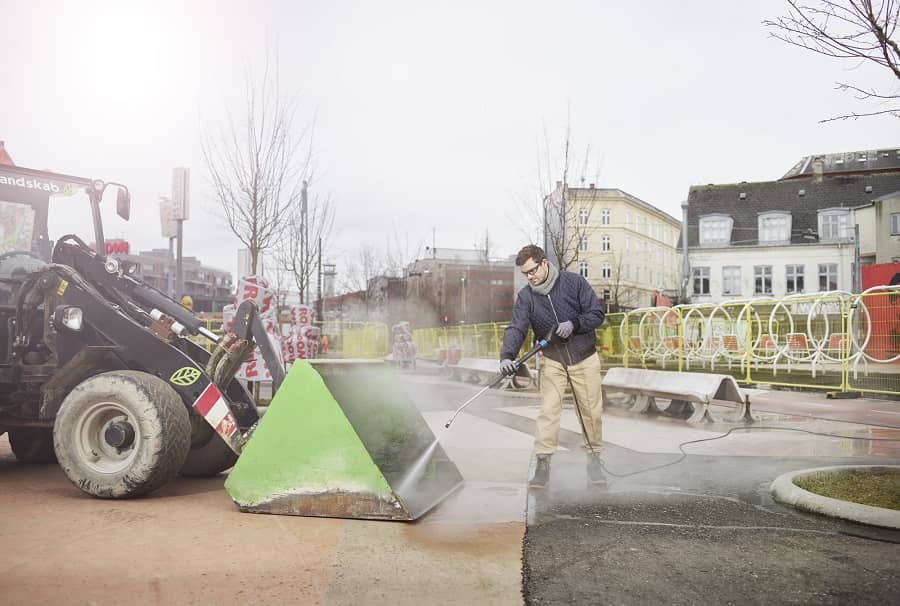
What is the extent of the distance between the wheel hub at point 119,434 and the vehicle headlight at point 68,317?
35.9 inches

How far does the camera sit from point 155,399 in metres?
5.02

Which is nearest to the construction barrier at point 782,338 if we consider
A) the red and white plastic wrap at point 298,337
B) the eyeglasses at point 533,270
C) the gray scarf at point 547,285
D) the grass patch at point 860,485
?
the red and white plastic wrap at point 298,337

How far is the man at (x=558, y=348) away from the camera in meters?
5.66

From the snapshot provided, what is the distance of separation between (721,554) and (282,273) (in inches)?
1063

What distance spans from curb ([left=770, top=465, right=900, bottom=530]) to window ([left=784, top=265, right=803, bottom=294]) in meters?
48.4

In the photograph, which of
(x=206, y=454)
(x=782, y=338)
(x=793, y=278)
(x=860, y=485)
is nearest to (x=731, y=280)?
(x=793, y=278)

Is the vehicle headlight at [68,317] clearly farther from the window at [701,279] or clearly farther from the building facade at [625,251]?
the building facade at [625,251]

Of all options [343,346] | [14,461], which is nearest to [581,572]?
[14,461]

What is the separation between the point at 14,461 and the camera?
6.96 meters

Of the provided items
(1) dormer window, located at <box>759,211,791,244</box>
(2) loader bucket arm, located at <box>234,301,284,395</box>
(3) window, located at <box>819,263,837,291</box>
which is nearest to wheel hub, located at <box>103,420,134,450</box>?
(2) loader bucket arm, located at <box>234,301,284,395</box>

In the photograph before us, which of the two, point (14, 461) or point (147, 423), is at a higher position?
point (147, 423)

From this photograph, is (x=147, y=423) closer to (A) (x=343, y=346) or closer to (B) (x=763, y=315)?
(B) (x=763, y=315)

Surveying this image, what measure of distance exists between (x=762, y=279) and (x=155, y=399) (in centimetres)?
5190

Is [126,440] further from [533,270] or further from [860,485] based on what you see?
[860,485]
